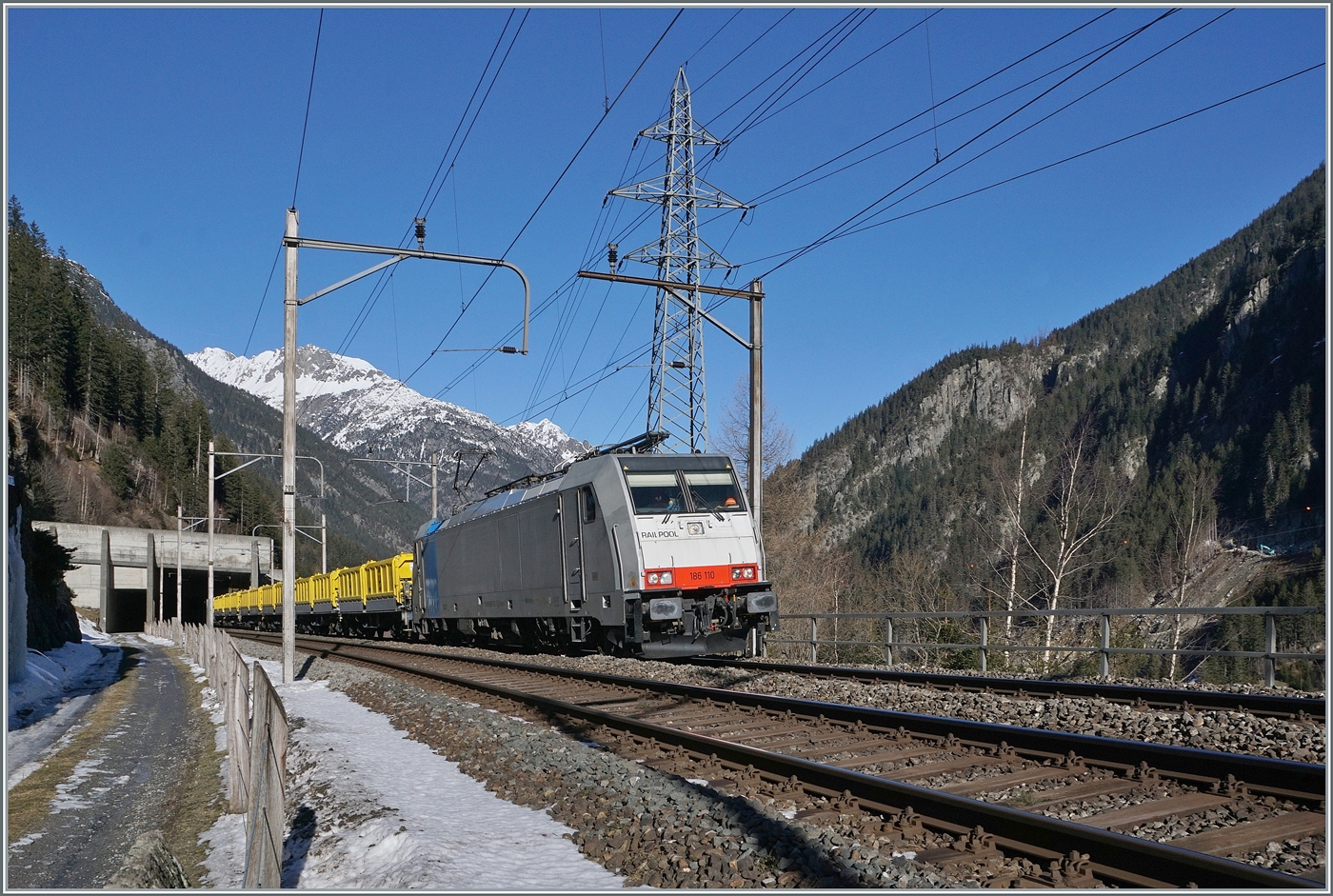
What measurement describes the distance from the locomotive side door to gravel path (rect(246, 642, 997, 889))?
24.6ft

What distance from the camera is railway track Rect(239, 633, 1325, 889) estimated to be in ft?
16.3

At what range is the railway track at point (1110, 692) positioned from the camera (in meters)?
9.72

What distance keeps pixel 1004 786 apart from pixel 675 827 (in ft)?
7.78

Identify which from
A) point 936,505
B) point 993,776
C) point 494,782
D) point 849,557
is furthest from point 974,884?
point 936,505

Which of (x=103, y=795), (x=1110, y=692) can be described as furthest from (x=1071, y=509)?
(x=103, y=795)

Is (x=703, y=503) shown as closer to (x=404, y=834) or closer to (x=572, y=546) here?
(x=572, y=546)

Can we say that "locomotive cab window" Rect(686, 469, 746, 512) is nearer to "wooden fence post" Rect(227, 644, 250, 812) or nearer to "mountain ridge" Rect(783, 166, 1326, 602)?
"wooden fence post" Rect(227, 644, 250, 812)

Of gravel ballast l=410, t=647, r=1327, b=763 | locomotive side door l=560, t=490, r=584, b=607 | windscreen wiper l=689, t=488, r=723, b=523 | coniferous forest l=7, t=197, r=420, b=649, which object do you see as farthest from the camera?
coniferous forest l=7, t=197, r=420, b=649

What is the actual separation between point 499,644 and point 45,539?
23.4 meters

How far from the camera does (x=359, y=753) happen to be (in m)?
9.83

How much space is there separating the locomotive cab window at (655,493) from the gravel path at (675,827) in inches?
269

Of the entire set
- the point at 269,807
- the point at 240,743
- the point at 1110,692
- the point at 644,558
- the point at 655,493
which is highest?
the point at 655,493

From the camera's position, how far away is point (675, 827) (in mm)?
6047

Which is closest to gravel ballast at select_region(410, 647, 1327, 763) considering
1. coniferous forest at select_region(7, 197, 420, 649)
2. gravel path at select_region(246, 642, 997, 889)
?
gravel path at select_region(246, 642, 997, 889)
